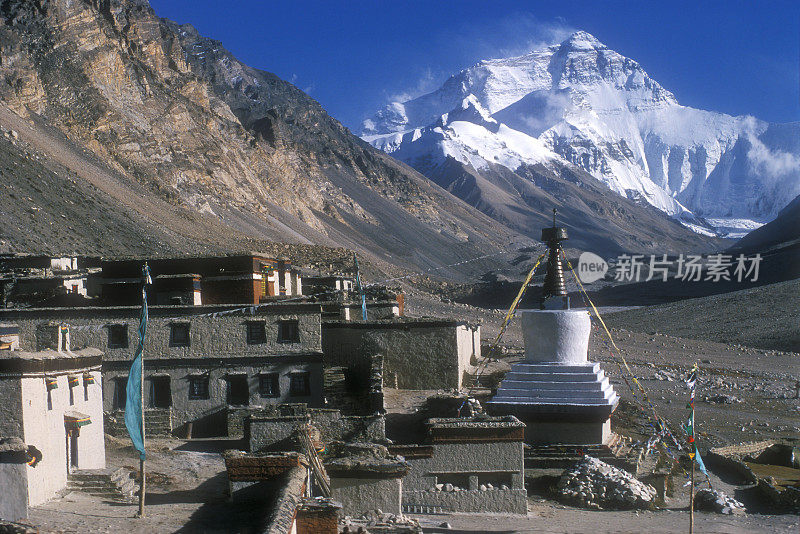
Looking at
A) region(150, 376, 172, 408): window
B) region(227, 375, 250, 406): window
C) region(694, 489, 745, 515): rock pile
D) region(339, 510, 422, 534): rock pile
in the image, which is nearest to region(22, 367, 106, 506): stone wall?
region(339, 510, 422, 534): rock pile

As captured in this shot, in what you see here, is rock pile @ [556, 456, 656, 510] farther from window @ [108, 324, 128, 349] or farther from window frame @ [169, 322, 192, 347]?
window @ [108, 324, 128, 349]

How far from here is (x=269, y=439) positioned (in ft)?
48.3

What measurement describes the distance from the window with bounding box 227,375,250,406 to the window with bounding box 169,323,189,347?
5.15ft

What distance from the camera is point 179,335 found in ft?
73.1

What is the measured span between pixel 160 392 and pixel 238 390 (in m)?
2.06

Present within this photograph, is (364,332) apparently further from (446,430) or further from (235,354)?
(446,430)

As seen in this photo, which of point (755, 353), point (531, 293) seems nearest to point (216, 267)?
point (755, 353)

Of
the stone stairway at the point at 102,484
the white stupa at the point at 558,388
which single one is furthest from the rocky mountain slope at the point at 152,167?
the white stupa at the point at 558,388

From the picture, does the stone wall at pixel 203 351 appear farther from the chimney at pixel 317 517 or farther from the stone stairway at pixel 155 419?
the chimney at pixel 317 517

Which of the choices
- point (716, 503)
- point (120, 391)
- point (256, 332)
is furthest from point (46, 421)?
point (716, 503)

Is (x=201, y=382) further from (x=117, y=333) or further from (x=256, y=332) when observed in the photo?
(x=117, y=333)

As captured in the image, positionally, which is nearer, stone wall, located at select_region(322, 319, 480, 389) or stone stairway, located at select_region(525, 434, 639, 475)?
stone stairway, located at select_region(525, 434, 639, 475)

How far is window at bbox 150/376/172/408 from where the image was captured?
71.9ft
